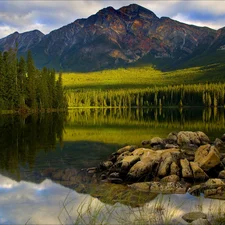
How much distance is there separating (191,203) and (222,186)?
3345mm

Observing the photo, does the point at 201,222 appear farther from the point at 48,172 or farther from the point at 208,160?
the point at 48,172

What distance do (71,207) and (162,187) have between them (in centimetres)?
596

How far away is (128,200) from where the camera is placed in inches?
640

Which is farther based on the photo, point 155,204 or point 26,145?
point 26,145

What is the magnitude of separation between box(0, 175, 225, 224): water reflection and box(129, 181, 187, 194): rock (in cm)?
89

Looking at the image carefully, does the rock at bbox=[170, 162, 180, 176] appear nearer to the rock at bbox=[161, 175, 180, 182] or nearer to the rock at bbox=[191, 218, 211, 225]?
the rock at bbox=[161, 175, 180, 182]

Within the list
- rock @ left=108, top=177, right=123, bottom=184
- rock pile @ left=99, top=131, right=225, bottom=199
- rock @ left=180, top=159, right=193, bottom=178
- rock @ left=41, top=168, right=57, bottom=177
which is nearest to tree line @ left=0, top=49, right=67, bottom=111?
rock @ left=41, top=168, right=57, bottom=177

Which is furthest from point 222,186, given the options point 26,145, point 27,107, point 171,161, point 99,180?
point 27,107

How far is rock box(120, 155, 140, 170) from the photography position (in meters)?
22.9

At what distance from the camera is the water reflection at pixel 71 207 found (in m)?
13.6

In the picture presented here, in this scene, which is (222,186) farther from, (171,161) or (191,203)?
(171,161)

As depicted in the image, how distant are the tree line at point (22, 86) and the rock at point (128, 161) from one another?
7990cm

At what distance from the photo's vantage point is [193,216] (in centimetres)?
1350

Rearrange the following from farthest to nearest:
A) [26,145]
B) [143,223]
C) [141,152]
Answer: [26,145] → [141,152] → [143,223]
